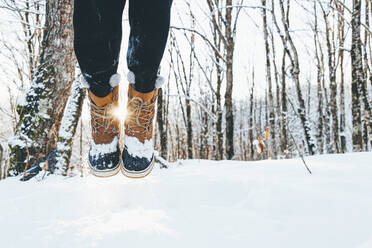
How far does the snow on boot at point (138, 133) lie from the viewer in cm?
104

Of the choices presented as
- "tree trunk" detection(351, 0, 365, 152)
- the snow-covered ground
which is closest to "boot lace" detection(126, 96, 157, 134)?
the snow-covered ground

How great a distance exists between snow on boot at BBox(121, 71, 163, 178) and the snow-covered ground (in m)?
0.16

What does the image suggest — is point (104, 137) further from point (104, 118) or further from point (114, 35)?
point (114, 35)

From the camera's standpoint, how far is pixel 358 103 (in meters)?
4.47

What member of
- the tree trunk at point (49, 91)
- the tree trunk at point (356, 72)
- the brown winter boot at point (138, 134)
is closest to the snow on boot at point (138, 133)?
the brown winter boot at point (138, 134)

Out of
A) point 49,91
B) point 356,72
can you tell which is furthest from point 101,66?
point 356,72

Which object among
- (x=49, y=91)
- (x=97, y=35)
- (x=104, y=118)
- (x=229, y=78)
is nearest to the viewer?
(x=97, y=35)

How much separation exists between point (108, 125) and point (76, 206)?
406 mm

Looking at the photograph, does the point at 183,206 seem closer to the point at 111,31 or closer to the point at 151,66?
the point at 151,66

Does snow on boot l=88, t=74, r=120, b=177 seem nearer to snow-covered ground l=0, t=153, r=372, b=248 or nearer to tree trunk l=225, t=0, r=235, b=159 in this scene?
snow-covered ground l=0, t=153, r=372, b=248

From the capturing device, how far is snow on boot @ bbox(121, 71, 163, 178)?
3.43 ft

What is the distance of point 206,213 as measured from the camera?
88 centimetres

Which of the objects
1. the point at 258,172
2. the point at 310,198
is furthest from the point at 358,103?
the point at 310,198

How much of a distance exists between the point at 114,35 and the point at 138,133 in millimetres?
482
